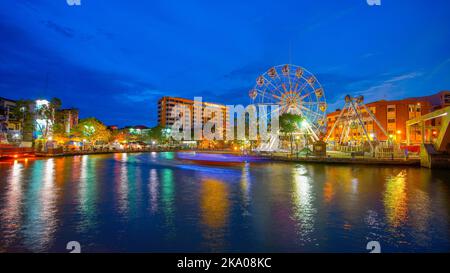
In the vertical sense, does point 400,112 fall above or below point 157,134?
above

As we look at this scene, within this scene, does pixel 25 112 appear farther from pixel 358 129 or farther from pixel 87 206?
pixel 358 129

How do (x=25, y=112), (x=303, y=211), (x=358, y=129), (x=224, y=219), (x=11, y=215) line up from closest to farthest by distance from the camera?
(x=224, y=219)
(x=11, y=215)
(x=303, y=211)
(x=25, y=112)
(x=358, y=129)

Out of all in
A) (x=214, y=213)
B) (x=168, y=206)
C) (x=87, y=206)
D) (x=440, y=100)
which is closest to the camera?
(x=214, y=213)

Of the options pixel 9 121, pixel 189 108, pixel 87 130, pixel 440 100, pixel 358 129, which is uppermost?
pixel 189 108

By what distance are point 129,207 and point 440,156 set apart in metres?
30.1

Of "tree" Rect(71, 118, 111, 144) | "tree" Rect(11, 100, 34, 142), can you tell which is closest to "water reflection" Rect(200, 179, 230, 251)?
"tree" Rect(11, 100, 34, 142)

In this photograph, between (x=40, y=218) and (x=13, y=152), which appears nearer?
(x=40, y=218)

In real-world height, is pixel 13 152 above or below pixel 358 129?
below

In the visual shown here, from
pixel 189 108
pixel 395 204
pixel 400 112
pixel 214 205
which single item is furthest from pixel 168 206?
pixel 189 108

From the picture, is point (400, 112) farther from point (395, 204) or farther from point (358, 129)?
point (395, 204)

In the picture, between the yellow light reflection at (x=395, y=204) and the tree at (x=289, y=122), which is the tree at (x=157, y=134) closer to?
the tree at (x=289, y=122)

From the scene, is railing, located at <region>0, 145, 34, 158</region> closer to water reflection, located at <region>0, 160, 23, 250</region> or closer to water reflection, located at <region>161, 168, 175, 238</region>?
water reflection, located at <region>0, 160, 23, 250</region>

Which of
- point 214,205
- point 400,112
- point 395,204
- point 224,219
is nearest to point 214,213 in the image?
point 224,219

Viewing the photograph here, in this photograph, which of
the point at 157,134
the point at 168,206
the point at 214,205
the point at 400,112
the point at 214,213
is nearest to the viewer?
the point at 214,213
